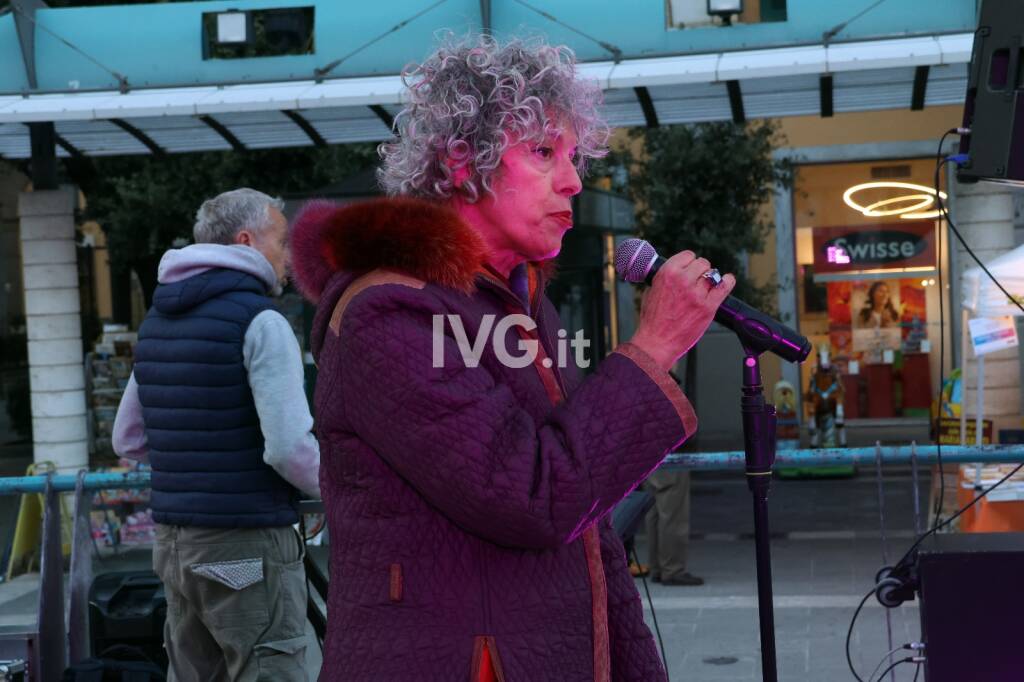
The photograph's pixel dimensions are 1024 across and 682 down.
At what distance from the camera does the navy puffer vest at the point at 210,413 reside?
3719 millimetres

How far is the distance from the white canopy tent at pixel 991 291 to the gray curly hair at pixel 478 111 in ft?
22.3

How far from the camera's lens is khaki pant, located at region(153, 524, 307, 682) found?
12.2 ft

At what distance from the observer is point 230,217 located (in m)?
3.95

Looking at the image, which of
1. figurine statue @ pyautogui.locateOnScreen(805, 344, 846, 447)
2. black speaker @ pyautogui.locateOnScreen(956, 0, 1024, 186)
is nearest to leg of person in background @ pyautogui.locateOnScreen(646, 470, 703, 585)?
black speaker @ pyautogui.locateOnScreen(956, 0, 1024, 186)

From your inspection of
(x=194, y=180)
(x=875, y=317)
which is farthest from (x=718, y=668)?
(x=875, y=317)

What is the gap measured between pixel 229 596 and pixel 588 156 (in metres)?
2.06

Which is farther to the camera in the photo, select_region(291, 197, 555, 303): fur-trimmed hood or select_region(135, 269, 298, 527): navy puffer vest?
select_region(135, 269, 298, 527): navy puffer vest

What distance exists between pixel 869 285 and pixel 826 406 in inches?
105

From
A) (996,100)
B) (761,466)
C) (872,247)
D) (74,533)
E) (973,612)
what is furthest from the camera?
(872,247)

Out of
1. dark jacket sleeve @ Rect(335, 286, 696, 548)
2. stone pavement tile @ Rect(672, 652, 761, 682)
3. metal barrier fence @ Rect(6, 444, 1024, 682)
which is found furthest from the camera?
stone pavement tile @ Rect(672, 652, 761, 682)

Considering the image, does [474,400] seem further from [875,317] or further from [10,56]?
[875,317]

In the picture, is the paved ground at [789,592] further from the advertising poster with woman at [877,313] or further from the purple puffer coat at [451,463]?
the advertising poster with woman at [877,313]

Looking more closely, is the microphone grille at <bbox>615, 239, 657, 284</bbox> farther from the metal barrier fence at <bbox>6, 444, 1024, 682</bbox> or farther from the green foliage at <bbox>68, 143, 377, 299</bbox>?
the green foliage at <bbox>68, 143, 377, 299</bbox>

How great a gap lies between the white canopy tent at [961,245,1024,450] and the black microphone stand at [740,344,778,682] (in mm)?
6235
